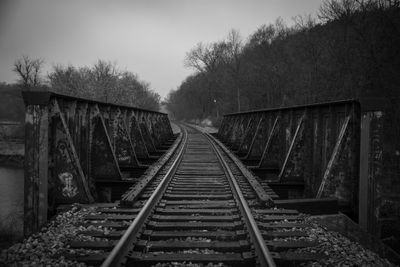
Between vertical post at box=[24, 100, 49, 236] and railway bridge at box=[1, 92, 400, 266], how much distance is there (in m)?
0.01

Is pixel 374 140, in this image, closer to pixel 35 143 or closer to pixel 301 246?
pixel 301 246

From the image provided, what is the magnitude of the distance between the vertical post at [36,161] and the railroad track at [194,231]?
81cm

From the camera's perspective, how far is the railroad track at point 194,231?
3.42 metres

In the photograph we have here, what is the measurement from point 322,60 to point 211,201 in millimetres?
21746

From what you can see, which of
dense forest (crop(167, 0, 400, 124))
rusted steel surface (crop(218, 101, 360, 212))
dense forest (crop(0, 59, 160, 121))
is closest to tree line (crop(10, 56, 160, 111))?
dense forest (crop(0, 59, 160, 121))

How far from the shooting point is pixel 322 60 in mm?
24469

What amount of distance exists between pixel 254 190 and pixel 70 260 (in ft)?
11.9

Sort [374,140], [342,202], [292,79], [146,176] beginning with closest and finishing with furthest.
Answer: [374,140]
[342,202]
[146,176]
[292,79]

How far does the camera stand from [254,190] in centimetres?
613

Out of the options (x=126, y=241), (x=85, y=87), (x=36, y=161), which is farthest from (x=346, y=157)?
(x=85, y=87)

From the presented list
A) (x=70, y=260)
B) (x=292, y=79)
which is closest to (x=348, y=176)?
(x=70, y=260)

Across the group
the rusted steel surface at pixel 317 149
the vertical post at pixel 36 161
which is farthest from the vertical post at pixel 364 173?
the vertical post at pixel 36 161

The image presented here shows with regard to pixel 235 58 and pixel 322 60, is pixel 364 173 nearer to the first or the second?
pixel 322 60

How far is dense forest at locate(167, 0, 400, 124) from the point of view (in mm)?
16828
